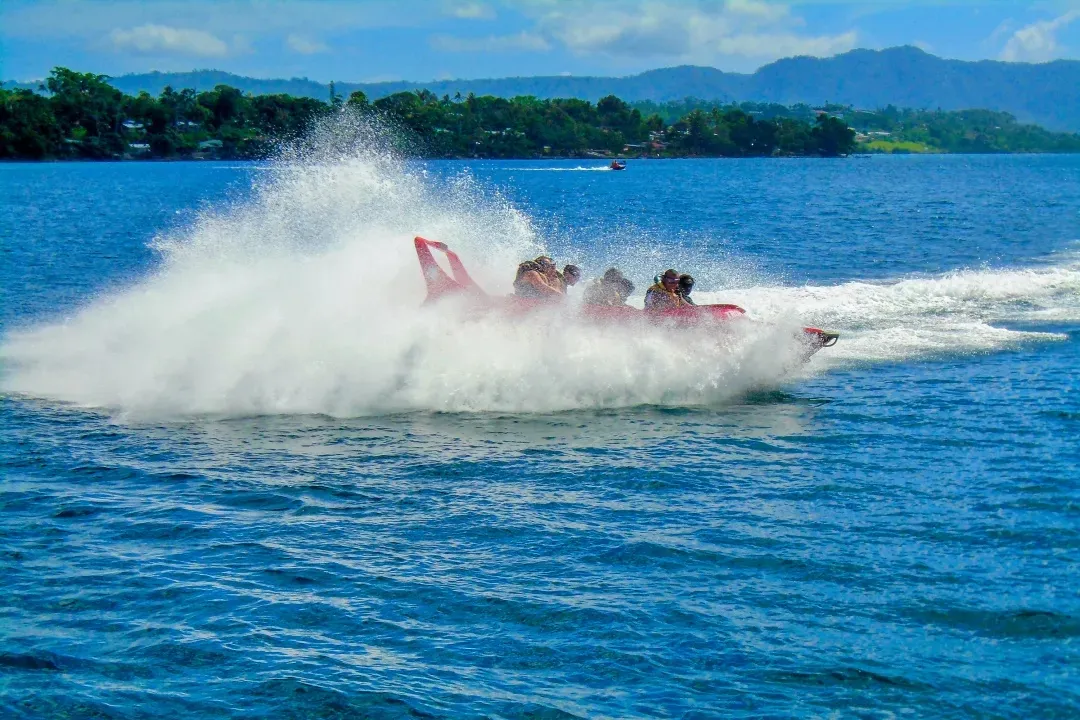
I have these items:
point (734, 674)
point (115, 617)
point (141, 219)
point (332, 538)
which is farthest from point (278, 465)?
point (141, 219)

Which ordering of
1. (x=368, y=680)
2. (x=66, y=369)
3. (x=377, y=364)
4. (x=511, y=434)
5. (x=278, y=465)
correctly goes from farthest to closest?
(x=66, y=369) < (x=377, y=364) < (x=511, y=434) < (x=278, y=465) < (x=368, y=680)

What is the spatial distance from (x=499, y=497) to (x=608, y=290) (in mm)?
6623

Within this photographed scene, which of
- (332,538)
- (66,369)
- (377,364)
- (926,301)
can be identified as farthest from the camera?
(926,301)

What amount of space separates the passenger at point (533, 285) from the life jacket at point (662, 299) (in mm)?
1569

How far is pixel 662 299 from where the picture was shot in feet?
62.7

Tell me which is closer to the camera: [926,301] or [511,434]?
[511,434]

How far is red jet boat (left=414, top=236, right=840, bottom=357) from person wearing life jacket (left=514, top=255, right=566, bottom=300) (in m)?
0.26

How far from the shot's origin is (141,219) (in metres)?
65.4

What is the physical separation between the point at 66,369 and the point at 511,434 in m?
8.71

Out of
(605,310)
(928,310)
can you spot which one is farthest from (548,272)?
(928,310)

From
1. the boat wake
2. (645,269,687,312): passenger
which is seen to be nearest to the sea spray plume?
the boat wake

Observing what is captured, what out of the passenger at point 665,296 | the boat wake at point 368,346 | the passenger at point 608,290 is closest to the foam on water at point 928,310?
the boat wake at point 368,346

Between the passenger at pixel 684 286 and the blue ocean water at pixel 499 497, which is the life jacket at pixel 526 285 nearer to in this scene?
the blue ocean water at pixel 499 497

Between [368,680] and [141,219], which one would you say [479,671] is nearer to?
[368,680]
